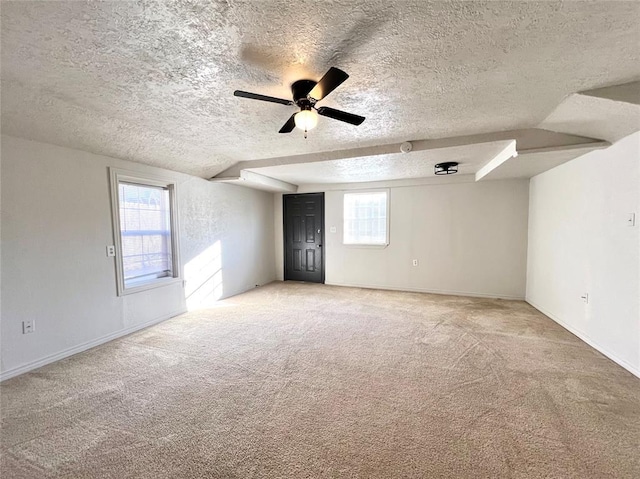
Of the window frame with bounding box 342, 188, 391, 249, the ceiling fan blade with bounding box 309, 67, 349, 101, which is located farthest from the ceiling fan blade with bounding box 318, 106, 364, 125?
the window frame with bounding box 342, 188, 391, 249

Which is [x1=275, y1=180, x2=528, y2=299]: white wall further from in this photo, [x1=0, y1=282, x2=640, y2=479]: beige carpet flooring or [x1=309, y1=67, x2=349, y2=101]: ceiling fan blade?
[x1=309, y1=67, x2=349, y2=101]: ceiling fan blade

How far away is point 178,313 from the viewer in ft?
13.3

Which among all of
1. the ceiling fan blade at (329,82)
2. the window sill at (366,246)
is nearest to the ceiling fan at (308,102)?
the ceiling fan blade at (329,82)

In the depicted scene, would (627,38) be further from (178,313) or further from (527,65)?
(178,313)

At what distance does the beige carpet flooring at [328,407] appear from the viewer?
1488 millimetres

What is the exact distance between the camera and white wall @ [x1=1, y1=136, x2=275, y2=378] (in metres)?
2.38

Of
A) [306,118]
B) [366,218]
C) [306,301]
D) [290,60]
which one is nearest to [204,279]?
[306,301]

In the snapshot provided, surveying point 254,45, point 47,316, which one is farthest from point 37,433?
point 254,45

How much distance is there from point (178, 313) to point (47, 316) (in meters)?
1.56

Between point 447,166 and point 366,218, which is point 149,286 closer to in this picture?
point 366,218

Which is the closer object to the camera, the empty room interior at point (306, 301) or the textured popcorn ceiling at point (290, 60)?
the textured popcorn ceiling at point (290, 60)

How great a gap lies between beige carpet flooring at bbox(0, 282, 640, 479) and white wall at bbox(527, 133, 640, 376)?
0.92ft

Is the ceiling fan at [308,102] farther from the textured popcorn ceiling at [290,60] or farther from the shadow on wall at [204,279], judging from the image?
the shadow on wall at [204,279]

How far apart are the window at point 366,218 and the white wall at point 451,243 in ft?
0.49
